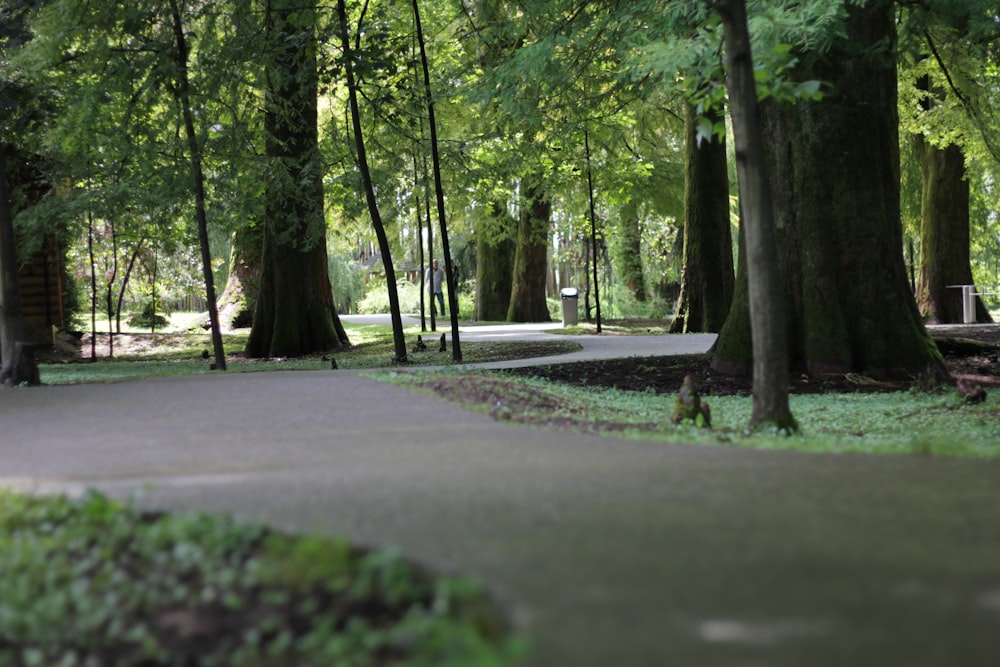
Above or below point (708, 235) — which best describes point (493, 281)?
below

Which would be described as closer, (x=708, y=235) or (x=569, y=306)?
(x=708, y=235)

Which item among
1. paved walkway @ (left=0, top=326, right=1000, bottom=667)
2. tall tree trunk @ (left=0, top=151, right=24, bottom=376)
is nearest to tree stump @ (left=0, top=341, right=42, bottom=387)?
tall tree trunk @ (left=0, top=151, right=24, bottom=376)

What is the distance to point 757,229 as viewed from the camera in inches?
296

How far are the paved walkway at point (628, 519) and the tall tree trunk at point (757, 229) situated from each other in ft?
4.54

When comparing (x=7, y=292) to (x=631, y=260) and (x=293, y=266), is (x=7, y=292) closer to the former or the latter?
(x=293, y=266)

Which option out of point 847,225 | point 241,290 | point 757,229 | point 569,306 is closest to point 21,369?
point 757,229

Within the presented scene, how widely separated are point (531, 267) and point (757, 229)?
76.2 ft

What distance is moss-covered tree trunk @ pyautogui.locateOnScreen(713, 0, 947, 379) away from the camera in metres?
13.0

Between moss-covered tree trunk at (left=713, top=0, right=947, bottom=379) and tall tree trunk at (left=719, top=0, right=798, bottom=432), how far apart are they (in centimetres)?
563

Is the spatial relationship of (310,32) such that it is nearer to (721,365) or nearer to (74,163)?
(74,163)

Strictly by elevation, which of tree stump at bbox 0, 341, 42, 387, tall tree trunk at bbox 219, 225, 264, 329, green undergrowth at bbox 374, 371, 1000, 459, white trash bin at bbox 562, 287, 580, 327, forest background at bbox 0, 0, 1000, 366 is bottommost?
green undergrowth at bbox 374, 371, 1000, 459

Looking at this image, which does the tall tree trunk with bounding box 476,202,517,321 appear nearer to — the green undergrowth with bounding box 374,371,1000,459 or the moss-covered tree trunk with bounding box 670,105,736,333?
the moss-covered tree trunk with bounding box 670,105,736,333

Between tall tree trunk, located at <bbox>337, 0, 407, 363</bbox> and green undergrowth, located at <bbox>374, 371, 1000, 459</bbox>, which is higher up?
tall tree trunk, located at <bbox>337, 0, 407, 363</bbox>

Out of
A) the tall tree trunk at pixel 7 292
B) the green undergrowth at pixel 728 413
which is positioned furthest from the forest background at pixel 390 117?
the green undergrowth at pixel 728 413
